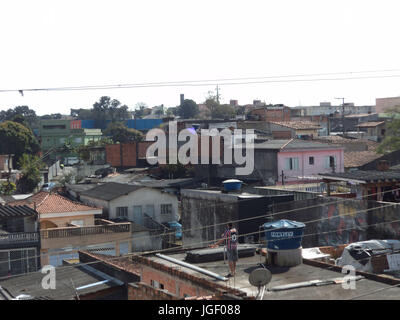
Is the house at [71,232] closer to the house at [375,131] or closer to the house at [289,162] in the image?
the house at [289,162]

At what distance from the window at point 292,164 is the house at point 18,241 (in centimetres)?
1616

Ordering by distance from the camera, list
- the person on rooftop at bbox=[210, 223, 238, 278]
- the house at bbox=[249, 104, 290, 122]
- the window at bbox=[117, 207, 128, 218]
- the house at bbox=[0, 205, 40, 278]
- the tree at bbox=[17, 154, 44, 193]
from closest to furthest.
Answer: the person on rooftop at bbox=[210, 223, 238, 278]
the house at bbox=[0, 205, 40, 278]
the window at bbox=[117, 207, 128, 218]
the tree at bbox=[17, 154, 44, 193]
the house at bbox=[249, 104, 290, 122]

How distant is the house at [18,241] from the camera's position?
72.3ft

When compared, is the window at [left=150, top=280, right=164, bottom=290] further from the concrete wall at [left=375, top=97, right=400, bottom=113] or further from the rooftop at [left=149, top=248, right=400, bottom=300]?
the concrete wall at [left=375, top=97, right=400, bottom=113]

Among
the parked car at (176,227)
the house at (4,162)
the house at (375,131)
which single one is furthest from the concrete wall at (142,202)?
Answer: the house at (375,131)

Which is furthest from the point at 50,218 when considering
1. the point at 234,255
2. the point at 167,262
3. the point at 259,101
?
the point at 259,101

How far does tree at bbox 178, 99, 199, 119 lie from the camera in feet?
313

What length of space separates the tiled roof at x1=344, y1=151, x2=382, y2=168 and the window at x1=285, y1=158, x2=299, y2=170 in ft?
17.4

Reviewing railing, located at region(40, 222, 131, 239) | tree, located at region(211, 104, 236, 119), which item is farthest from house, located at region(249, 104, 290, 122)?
railing, located at region(40, 222, 131, 239)

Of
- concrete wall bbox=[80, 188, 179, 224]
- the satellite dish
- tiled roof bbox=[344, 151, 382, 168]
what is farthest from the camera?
tiled roof bbox=[344, 151, 382, 168]

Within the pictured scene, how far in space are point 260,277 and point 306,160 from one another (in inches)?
1023

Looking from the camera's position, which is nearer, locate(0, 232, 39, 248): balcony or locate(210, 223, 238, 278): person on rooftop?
locate(210, 223, 238, 278): person on rooftop

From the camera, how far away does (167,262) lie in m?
13.9
